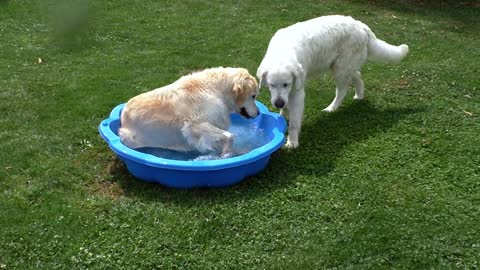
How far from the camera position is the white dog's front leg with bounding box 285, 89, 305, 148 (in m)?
5.95

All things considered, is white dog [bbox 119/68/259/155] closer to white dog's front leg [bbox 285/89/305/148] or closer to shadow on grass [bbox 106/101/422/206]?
shadow on grass [bbox 106/101/422/206]

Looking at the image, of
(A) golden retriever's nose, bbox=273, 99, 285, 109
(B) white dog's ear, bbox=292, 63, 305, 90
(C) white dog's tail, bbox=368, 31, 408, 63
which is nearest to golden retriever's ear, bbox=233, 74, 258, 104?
(A) golden retriever's nose, bbox=273, 99, 285, 109

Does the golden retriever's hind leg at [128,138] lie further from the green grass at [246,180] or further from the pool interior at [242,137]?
the green grass at [246,180]

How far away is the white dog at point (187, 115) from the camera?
5.31 metres

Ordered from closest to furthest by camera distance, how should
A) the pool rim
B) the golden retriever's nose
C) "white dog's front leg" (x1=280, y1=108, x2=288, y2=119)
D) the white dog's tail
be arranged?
1. the pool rim
2. the golden retriever's nose
3. "white dog's front leg" (x1=280, y1=108, x2=288, y2=119)
4. the white dog's tail

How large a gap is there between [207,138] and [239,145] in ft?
2.39

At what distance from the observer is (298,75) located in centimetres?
579

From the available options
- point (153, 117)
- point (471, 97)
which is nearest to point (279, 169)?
point (153, 117)

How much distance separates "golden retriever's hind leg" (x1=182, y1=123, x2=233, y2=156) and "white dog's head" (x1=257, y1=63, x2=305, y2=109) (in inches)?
28.8

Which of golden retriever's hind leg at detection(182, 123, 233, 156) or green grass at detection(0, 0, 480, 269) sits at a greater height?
golden retriever's hind leg at detection(182, 123, 233, 156)

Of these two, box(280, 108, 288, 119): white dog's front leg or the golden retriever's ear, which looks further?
box(280, 108, 288, 119): white dog's front leg

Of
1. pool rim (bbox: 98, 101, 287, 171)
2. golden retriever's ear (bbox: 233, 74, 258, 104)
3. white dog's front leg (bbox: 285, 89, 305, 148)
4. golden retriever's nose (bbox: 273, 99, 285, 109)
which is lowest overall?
white dog's front leg (bbox: 285, 89, 305, 148)

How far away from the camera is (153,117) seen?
529 centimetres

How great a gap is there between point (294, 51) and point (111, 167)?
2.29 meters
